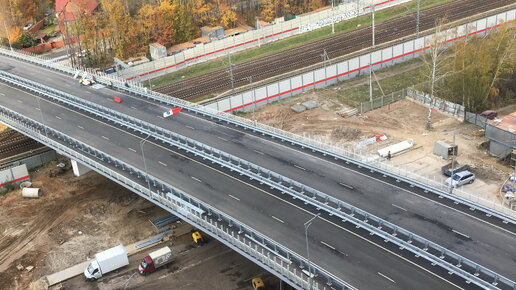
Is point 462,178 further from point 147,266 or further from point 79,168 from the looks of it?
point 79,168

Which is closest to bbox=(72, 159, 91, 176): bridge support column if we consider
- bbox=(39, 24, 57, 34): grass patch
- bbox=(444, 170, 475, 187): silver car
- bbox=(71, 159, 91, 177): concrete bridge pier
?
bbox=(71, 159, 91, 177): concrete bridge pier

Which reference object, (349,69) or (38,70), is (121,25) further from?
(349,69)

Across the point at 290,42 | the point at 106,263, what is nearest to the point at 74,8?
the point at 290,42

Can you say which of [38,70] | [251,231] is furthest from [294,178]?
[38,70]

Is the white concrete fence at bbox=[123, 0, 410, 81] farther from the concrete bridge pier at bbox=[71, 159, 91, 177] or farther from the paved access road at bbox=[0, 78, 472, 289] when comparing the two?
the concrete bridge pier at bbox=[71, 159, 91, 177]

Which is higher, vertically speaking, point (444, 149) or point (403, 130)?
point (444, 149)

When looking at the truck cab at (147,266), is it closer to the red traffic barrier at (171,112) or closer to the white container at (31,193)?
the red traffic barrier at (171,112)
